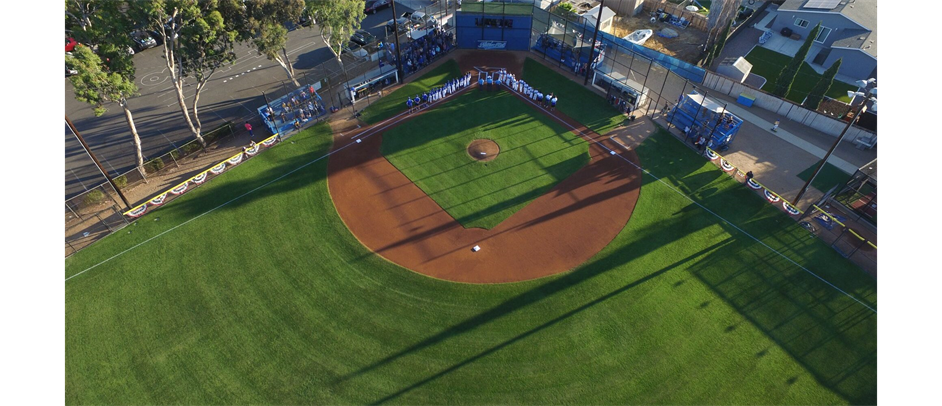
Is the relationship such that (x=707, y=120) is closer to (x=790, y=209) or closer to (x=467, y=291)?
(x=790, y=209)

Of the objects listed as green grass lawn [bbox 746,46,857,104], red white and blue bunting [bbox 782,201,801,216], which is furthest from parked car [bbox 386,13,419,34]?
red white and blue bunting [bbox 782,201,801,216]

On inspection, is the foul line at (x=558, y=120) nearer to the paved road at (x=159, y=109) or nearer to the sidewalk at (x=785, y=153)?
the sidewalk at (x=785, y=153)

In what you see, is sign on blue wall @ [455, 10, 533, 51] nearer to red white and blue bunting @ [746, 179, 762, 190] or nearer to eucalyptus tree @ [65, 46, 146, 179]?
red white and blue bunting @ [746, 179, 762, 190]

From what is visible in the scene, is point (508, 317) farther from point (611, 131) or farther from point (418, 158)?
point (611, 131)

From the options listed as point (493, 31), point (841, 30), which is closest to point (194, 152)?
point (493, 31)

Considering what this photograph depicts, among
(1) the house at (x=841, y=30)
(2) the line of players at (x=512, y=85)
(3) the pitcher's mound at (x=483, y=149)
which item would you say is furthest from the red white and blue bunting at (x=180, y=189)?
(1) the house at (x=841, y=30)
